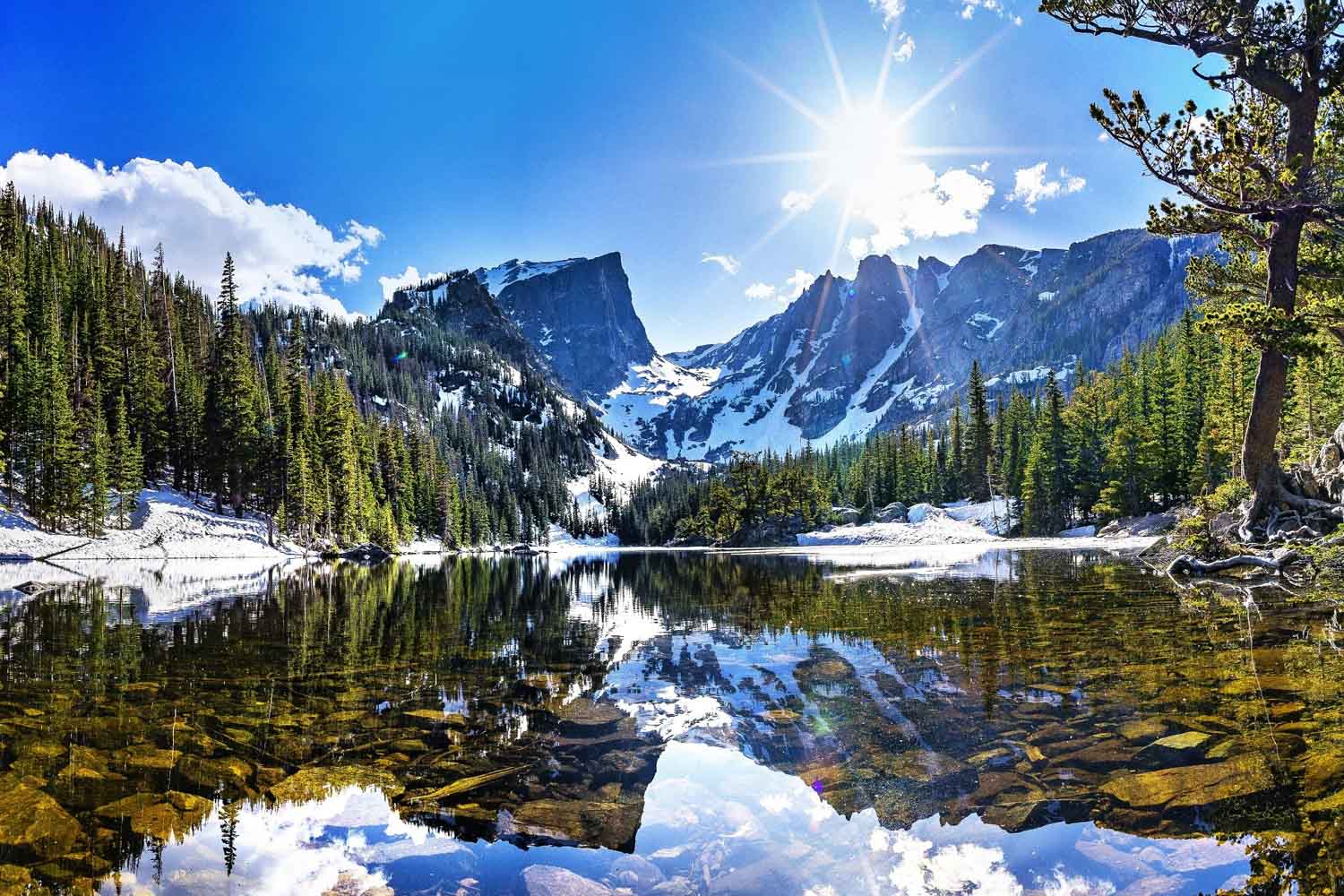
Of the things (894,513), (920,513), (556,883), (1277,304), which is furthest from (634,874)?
(894,513)

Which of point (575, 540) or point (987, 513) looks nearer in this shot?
point (987, 513)

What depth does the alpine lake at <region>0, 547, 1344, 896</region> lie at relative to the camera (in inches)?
176

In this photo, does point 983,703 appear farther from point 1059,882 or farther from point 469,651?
point 469,651


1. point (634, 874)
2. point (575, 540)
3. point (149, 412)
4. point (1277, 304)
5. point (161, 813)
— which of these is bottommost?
point (575, 540)

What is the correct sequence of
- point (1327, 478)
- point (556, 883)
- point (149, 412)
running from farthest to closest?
point (149, 412)
point (1327, 478)
point (556, 883)

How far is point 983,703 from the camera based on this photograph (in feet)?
26.6

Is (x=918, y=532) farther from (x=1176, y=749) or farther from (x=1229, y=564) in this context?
(x=1176, y=749)

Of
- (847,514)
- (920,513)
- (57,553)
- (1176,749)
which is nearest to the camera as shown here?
(1176,749)

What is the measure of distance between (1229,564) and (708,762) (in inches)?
756

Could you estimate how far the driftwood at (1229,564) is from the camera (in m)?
16.4

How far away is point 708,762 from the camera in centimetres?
713

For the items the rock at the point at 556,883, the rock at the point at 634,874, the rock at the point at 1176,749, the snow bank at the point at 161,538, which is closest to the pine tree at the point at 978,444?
the snow bank at the point at 161,538

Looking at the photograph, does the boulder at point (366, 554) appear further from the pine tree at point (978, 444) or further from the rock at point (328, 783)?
the pine tree at point (978, 444)

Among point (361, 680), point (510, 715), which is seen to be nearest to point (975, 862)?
point (510, 715)
